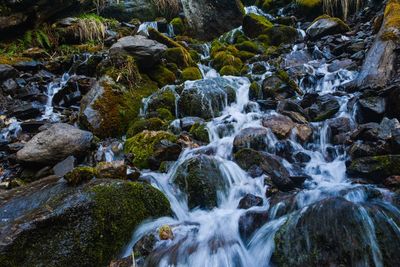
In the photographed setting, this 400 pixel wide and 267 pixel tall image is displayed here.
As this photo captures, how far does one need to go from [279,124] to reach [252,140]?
68 cm

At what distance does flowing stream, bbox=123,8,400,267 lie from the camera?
3.33 metres

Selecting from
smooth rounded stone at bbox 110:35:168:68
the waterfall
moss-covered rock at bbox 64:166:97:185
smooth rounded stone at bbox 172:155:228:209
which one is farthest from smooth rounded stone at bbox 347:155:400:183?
the waterfall

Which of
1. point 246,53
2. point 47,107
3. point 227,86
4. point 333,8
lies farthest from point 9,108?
point 333,8

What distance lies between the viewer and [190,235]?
12.2 ft

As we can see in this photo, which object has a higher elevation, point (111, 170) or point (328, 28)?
point (111, 170)

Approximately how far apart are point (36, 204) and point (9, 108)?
5.29 metres

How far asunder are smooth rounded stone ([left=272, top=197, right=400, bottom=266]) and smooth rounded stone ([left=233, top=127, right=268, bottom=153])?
8.01ft

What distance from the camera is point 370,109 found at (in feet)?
19.5

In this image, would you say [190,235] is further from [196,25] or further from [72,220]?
[196,25]

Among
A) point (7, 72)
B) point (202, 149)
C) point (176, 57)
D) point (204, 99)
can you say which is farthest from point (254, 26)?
point (202, 149)

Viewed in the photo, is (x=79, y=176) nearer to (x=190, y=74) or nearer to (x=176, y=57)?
(x=190, y=74)

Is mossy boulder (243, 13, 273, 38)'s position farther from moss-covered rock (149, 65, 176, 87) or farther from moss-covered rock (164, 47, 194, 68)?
moss-covered rock (149, 65, 176, 87)

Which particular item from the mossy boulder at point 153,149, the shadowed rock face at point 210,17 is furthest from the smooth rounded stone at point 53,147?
the shadowed rock face at point 210,17

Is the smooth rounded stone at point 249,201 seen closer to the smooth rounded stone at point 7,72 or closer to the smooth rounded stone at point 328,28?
the smooth rounded stone at point 7,72
